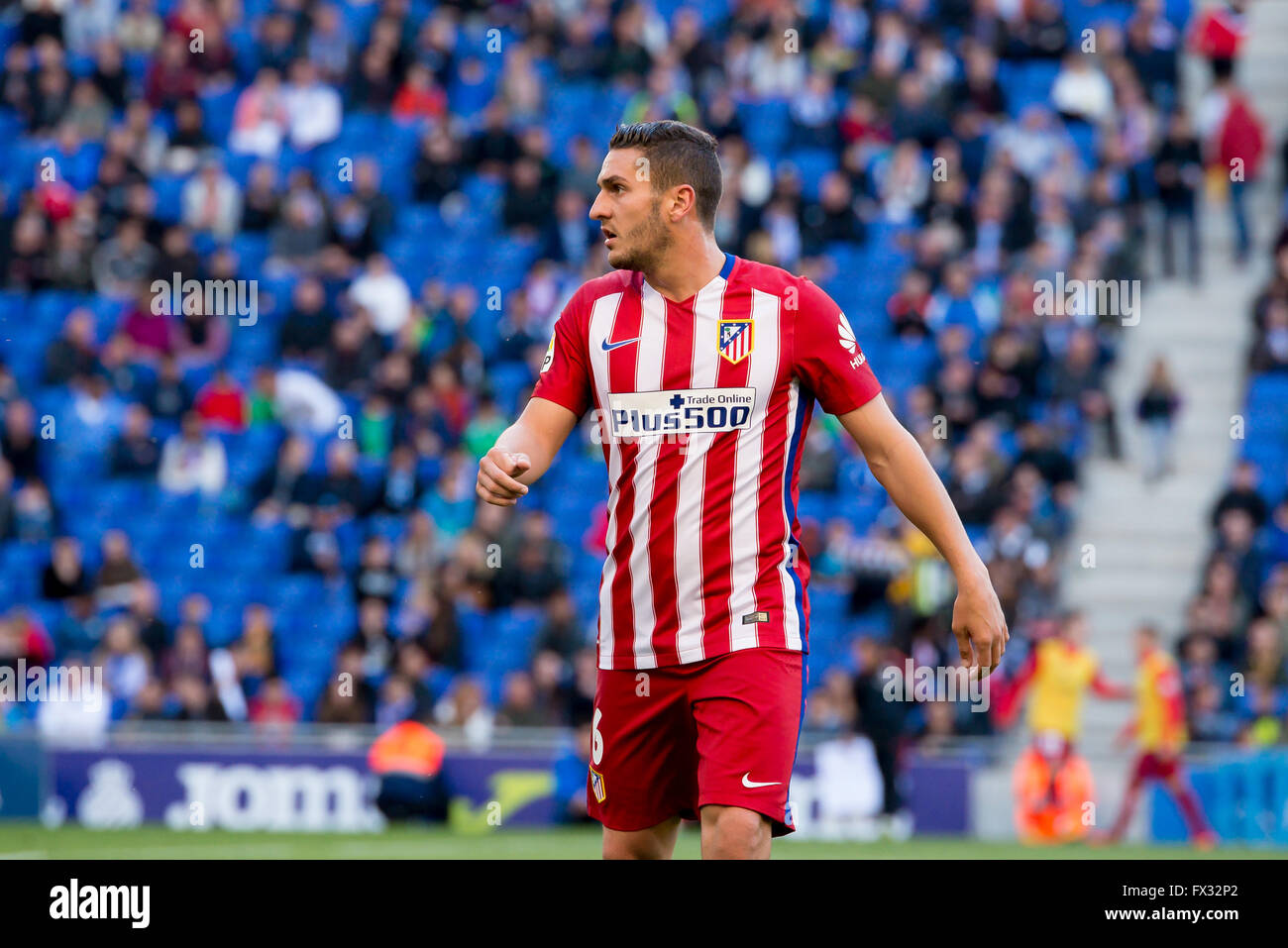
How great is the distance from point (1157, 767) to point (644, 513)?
9380 millimetres

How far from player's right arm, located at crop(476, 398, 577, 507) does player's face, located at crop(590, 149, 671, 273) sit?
0.47m

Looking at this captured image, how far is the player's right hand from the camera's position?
17.1 ft

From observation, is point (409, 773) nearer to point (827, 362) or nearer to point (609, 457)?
point (609, 457)

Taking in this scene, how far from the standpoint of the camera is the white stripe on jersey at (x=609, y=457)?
225 inches

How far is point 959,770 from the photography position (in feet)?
47.6

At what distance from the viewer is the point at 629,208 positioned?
5.61 metres

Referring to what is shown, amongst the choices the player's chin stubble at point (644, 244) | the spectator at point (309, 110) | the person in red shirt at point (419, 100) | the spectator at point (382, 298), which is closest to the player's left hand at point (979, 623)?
the player's chin stubble at point (644, 244)

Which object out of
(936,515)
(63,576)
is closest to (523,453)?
(936,515)

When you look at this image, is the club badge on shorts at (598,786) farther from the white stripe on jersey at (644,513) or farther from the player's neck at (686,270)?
the player's neck at (686,270)

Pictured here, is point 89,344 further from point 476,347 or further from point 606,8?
point 606,8

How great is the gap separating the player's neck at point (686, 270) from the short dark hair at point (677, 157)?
0.07 m
